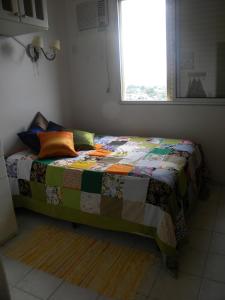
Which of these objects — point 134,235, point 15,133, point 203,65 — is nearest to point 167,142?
point 203,65

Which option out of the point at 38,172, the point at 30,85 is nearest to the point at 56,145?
the point at 38,172

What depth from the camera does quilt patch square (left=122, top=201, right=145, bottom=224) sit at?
2.10 m

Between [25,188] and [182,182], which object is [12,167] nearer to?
[25,188]

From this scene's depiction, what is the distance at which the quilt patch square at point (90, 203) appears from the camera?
7.45 ft

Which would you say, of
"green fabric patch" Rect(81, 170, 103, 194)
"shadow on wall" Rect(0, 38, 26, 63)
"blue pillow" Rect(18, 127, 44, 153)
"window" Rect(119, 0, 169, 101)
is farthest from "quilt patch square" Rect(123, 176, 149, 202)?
"shadow on wall" Rect(0, 38, 26, 63)

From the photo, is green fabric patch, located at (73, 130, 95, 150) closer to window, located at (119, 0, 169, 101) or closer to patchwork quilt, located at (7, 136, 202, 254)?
patchwork quilt, located at (7, 136, 202, 254)

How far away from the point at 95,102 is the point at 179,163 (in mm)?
1705

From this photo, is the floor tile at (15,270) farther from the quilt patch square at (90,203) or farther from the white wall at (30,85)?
the white wall at (30,85)

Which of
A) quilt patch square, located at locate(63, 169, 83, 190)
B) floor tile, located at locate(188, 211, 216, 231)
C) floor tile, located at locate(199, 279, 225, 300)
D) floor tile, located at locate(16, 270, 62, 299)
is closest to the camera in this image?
floor tile, located at locate(199, 279, 225, 300)

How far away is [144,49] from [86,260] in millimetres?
2410

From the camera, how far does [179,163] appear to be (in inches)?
94.5

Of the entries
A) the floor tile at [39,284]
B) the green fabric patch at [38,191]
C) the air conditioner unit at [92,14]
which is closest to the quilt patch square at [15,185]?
the green fabric patch at [38,191]

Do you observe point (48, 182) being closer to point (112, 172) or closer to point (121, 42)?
point (112, 172)

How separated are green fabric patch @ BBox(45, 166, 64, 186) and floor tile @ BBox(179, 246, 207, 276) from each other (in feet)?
3.79
